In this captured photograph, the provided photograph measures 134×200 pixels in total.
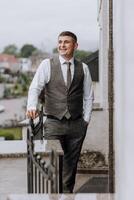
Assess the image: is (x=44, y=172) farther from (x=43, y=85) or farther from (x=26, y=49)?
(x=26, y=49)

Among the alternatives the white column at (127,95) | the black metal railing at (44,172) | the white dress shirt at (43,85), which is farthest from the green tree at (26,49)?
the white column at (127,95)

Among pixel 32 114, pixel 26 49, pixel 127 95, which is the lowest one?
pixel 26 49

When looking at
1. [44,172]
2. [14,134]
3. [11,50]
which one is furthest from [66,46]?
[11,50]

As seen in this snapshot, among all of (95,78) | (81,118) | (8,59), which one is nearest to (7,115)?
(8,59)

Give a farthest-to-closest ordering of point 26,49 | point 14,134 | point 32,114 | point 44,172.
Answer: point 26,49 < point 14,134 < point 32,114 < point 44,172

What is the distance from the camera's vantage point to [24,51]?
1713 inches

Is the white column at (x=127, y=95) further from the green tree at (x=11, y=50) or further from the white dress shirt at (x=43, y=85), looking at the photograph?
the green tree at (x=11, y=50)

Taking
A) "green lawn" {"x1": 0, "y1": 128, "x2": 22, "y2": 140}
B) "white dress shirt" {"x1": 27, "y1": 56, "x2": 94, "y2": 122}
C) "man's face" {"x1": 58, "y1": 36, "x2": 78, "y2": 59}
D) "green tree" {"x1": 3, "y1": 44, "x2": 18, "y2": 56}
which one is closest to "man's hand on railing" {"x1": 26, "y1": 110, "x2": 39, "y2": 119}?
"white dress shirt" {"x1": 27, "y1": 56, "x2": 94, "y2": 122}

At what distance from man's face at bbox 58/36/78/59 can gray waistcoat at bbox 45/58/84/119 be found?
7 centimetres

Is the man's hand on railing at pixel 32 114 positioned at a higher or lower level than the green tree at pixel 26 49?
higher

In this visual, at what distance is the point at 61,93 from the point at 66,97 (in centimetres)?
4

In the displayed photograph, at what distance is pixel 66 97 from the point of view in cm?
427

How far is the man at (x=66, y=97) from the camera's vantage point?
4.21m

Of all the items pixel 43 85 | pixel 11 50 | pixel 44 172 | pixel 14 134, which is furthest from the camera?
pixel 11 50
